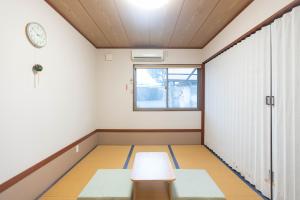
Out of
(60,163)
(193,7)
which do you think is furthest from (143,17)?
(60,163)

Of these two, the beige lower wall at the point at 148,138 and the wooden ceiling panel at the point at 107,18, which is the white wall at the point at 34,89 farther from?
the beige lower wall at the point at 148,138

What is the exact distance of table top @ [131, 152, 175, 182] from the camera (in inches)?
67.8

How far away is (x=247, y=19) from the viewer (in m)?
2.37

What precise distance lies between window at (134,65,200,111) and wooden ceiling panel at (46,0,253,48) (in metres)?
0.79

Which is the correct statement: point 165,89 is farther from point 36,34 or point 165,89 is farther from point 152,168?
point 36,34

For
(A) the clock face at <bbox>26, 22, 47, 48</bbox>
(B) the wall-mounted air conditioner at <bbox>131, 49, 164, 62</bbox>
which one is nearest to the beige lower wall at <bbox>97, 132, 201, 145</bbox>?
(B) the wall-mounted air conditioner at <bbox>131, 49, 164, 62</bbox>

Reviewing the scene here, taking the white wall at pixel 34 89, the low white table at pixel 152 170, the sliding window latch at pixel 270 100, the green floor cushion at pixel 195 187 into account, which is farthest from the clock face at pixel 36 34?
the sliding window latch at pixel 270 100

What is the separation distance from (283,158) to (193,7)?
211 centimetres

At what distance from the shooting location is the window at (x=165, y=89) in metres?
4.47

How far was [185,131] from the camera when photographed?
4418mm

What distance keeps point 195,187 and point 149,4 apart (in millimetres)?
2252

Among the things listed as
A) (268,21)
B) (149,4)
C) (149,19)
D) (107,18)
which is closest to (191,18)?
(149,19)

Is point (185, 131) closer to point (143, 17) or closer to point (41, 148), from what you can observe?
point (143, 17)

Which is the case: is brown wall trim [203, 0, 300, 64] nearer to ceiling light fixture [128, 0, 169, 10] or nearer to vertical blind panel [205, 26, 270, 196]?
vertical blind panel [205, 26, 270, 196]
